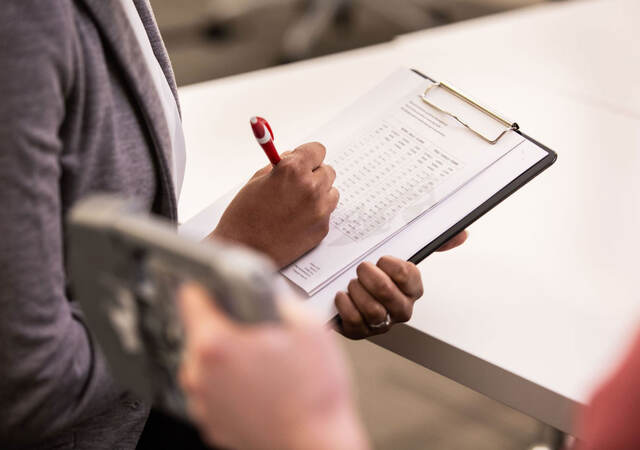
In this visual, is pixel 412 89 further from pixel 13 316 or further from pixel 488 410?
pixel 488 410

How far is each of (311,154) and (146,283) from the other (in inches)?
16.7

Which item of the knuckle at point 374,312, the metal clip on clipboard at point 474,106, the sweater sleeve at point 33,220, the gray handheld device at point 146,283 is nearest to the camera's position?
the gray handheld device at point 146,283

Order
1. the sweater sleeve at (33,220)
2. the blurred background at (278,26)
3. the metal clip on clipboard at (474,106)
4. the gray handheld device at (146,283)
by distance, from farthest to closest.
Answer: the blurred background at (278,26)
the metal clip on clipboard at (474,106)
the sweater sleeve at (33,220)
the gray handheld device at (146,283)

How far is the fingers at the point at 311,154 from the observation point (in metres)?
0.82

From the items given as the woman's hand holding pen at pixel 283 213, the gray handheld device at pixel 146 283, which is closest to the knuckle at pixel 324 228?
the woman's hand holding pen at pixel 283 213

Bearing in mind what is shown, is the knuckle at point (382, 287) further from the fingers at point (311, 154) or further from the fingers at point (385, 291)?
the fingers at point (311, 154)

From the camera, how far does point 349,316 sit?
75cm

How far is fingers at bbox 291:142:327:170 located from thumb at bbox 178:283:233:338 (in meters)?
0.43

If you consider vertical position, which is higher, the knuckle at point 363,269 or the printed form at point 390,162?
the printed form at point 390,162

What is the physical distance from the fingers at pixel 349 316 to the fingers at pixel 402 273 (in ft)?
0.16

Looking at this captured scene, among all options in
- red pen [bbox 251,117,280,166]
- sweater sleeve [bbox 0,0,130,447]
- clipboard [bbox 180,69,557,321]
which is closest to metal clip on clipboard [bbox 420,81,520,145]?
clipboard [bbox 180,69,557,321]

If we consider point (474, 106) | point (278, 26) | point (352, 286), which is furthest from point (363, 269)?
point (278, 26)

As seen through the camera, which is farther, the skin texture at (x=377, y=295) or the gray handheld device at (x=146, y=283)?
the skin texture at (x=377, y=295)

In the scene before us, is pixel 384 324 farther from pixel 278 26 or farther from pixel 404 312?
pixel 278 26
